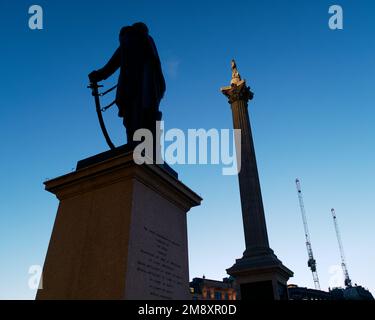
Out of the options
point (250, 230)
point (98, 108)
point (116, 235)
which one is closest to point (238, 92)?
point (250, 230)

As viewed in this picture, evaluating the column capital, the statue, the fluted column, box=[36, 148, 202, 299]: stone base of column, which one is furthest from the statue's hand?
the statue

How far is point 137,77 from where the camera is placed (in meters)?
5.50

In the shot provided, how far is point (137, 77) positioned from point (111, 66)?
70 cm

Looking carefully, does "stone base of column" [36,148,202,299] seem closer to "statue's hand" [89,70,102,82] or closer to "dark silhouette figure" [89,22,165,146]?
"dark silhouette figure" [89,22,165,146]

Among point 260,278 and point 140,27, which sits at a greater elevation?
point 140,27

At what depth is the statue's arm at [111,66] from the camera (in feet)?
19.1

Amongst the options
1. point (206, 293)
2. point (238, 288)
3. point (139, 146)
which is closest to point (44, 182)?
point (139, 146)

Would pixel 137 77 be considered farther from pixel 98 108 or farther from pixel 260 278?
pixel 260 278

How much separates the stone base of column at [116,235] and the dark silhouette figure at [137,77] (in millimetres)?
907

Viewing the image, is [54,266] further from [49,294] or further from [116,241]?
[116,241]

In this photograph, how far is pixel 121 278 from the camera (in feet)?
11.6

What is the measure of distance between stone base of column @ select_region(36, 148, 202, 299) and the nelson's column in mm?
13551
